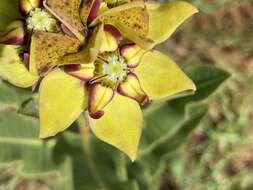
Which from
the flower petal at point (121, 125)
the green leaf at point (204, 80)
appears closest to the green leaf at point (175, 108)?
the green leaf at point (204, 80)

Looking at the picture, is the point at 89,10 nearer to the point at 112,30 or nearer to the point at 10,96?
the point at 112,30

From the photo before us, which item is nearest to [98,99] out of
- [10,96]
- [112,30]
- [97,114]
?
[97,114]

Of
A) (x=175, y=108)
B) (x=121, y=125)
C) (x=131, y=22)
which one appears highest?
(x=131, y=22)

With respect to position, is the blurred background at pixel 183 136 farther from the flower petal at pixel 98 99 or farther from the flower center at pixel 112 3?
the flower center at pixel 112 3

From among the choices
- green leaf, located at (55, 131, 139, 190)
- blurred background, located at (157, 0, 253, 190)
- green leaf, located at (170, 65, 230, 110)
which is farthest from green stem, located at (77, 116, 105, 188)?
blurred background, located at (157, 0, 253, 190)

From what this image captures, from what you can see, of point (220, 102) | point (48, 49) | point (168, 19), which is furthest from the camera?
point (220, 102)

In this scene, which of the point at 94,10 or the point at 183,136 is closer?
the point at 94,10

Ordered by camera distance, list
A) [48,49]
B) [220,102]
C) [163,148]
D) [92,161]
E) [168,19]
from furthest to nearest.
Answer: [220,102]
[163,148]
[92,161]
[168,19]
[48,49]
